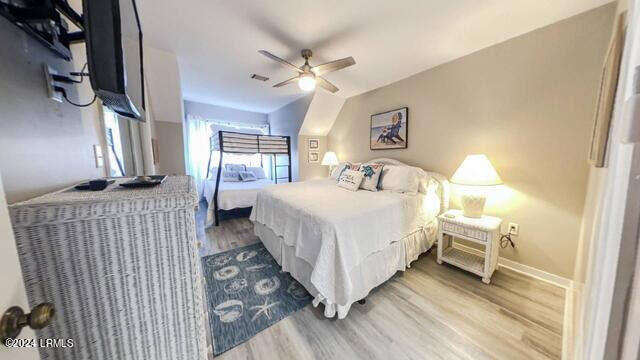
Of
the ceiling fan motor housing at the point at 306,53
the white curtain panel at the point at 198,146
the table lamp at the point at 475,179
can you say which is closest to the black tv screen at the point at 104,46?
the ceiling fan motor housing at the point at 306,53

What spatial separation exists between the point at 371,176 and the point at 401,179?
0.36m

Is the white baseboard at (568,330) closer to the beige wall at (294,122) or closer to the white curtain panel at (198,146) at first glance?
the beige wall at (294,122)

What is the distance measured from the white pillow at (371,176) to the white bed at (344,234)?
240 mm

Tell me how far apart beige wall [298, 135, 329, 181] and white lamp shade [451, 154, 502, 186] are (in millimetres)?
2900

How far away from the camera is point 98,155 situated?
119 centimetres

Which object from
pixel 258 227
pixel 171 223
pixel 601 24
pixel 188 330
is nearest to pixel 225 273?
pixel 258 227

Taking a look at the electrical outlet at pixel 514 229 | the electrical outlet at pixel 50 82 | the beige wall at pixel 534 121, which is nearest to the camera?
the electrical outlet at pixel 50 82

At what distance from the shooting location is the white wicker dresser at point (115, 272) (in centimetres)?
51

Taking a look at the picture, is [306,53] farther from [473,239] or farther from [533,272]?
[533,272]

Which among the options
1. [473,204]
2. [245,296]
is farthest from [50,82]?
[473,204]

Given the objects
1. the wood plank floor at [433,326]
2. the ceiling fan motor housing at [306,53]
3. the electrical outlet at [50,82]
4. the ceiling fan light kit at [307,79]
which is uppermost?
the ceiling fan motor housing at [306,53]

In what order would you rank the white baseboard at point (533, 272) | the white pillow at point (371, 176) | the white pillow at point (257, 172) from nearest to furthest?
the white baseboard at point (533, 272), the white pillow at point (371, 176), the white pillow at point (257, 172)

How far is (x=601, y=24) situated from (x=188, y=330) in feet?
10.6

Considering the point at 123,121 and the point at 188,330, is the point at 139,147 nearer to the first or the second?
the point at 123,121
